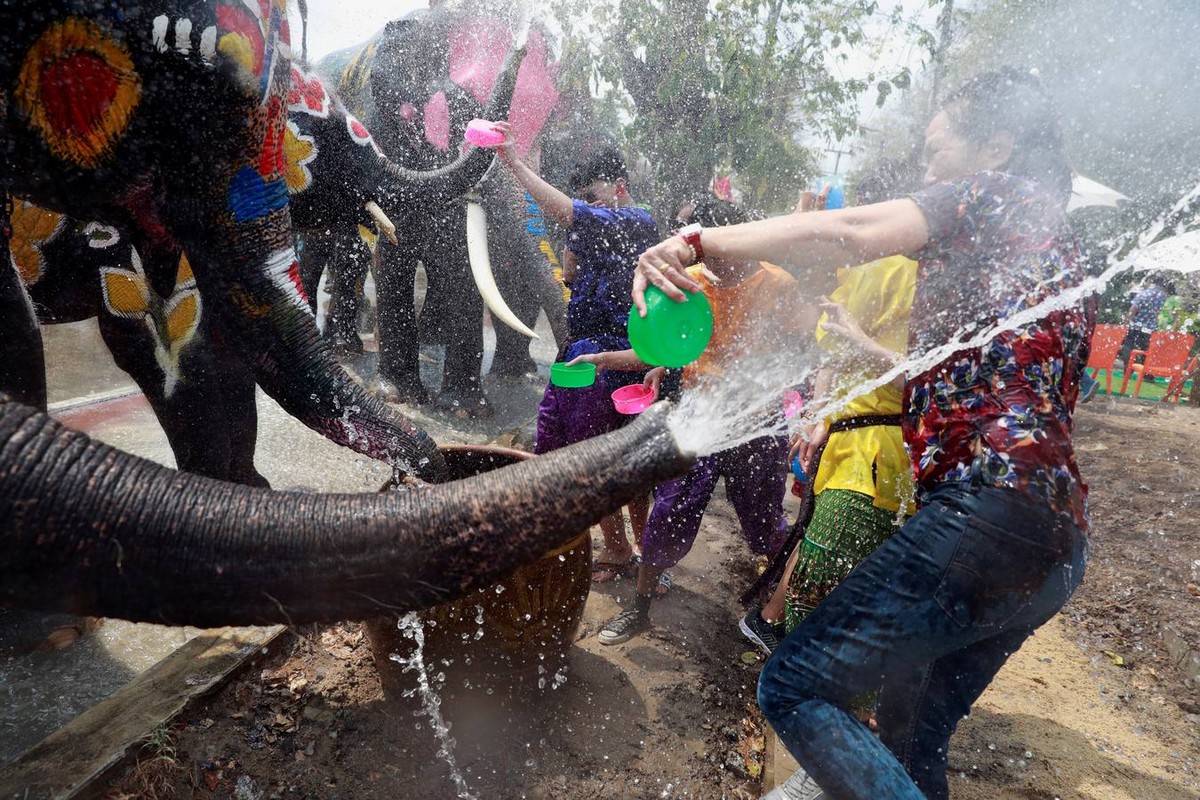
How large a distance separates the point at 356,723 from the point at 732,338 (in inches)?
82.3

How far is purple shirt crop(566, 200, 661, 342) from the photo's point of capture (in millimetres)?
3447

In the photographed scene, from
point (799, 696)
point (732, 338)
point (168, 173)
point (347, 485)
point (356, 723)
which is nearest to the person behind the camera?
point (799, 696)

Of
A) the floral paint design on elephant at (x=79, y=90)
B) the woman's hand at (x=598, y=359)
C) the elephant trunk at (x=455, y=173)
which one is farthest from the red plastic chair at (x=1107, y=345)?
the floral paint design on elephant at (x=79, y=90)

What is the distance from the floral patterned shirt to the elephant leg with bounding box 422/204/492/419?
15.4 ft

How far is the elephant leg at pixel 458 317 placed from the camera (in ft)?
19.7

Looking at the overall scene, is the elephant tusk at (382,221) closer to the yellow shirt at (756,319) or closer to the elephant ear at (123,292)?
the elephant ear at (123,292)

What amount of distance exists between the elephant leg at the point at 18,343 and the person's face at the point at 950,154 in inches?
116

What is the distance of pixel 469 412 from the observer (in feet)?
20.6

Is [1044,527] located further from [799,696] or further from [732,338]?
[732,338]

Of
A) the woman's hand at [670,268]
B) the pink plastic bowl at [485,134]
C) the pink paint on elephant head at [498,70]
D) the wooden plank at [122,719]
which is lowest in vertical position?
the wooden plank at [122,719]

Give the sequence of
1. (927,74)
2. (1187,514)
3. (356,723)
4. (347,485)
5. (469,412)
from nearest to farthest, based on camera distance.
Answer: (356,723) → (927,74) → (347,485) → (1187,514) → (469,412)

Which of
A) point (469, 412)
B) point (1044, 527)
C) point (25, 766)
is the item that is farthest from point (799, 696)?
point (469, 412)

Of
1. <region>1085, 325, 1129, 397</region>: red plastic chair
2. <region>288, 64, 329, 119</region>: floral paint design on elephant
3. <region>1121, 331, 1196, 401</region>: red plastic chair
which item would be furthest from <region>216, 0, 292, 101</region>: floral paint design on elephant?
<region>1121, 331, 1196, 401</region>: red plastic chair

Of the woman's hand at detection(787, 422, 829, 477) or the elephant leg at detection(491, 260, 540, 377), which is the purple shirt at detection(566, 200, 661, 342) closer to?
the woman's hand at detection(787, 422, 829, 477)
